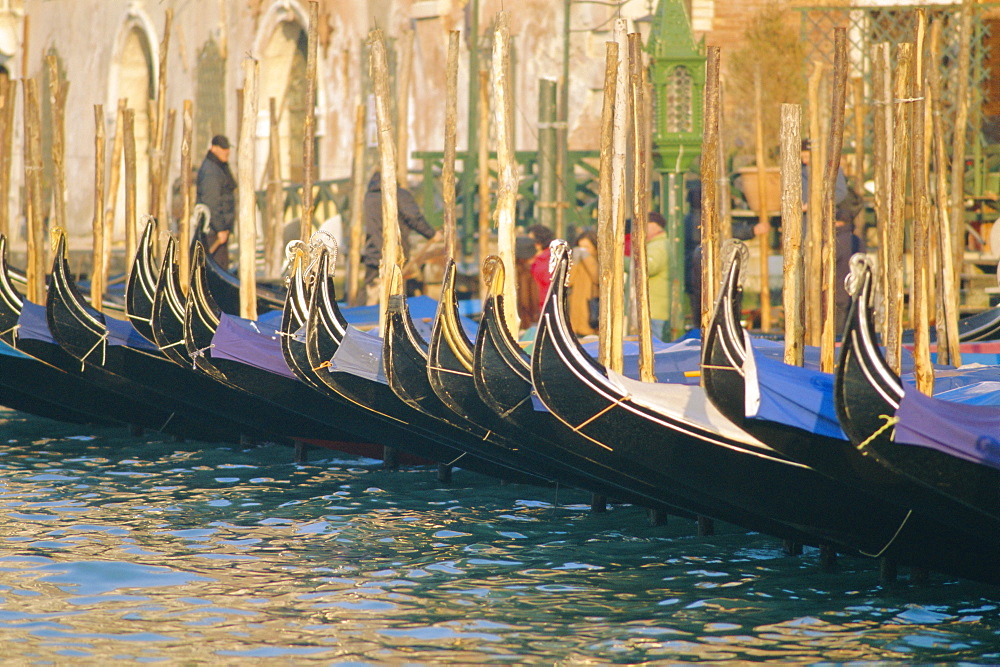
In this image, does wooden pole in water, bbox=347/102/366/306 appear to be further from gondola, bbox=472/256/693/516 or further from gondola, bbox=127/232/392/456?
gondola, bbox=472/256/693/516

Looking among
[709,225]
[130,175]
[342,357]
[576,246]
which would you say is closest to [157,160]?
[130,175]

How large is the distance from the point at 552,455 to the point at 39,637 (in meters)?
1.87

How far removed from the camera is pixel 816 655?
413 centimetres

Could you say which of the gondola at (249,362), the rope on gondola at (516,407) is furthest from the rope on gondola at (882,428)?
the gondola at (249,362)

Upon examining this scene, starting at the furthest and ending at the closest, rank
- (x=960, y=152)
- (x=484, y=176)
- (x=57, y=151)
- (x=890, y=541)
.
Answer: (x=484, y=176) → (x=57, y=151) → (x=960, y=152) → (x=890, y=541)

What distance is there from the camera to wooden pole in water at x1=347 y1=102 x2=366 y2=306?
8.95m

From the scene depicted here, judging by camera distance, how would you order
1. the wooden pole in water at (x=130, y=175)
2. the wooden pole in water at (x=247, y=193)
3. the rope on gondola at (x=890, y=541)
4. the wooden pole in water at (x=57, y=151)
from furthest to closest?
the wooden pole in water at (x=130, y=175), the wooden pole in water at (x=57, y=151), the wooden pole in water at (x=247, y=193), the rope on gondola at (x=890, y=541)

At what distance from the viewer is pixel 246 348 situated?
6281 mm

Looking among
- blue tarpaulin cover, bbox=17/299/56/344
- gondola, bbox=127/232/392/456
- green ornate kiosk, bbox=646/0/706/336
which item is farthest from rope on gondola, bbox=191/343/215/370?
green ornate kiosk, bbox=646/0/706/336

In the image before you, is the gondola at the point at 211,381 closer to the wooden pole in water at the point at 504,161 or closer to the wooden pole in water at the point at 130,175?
the wooden pole in water at the point at 130,175

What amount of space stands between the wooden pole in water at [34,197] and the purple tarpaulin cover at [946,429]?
481 cm

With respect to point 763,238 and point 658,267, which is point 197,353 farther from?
point 763,238

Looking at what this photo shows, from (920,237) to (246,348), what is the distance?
2.63 metres

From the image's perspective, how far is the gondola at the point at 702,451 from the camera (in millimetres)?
4664
